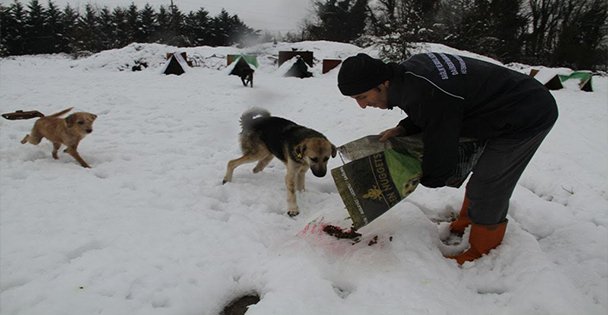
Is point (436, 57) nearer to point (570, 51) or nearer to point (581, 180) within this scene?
point (581, 180)

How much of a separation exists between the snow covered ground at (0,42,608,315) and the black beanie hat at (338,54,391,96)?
1.36 m

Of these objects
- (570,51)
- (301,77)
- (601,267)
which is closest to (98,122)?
(601,267)

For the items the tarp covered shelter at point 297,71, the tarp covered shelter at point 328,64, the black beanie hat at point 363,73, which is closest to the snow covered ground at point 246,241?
the black beanie hat at point 363,73

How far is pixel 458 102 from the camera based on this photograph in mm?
2217

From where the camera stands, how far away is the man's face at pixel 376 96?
2443 mm

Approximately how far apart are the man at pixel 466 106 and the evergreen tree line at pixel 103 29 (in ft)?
109

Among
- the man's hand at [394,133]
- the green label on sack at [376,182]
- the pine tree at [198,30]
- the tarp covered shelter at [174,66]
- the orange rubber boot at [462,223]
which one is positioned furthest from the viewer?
the pine tree at [198,30]

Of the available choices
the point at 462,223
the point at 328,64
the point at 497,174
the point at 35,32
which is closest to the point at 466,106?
the point at 497,174

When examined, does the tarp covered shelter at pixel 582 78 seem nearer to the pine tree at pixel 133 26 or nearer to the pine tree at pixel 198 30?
the pine tree at pixel 198 30

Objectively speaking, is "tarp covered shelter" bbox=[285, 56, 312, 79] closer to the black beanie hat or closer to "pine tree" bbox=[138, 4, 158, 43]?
the black beanie hat

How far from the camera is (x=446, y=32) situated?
23594mm

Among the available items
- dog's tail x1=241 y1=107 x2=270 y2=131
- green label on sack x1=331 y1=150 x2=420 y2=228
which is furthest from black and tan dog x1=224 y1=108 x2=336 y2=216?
green label on sack x1=331 y1=150 x2=420 y2=228

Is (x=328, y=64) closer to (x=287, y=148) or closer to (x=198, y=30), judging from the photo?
(x=287, y=148)

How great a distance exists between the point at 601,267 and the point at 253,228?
299 cm
